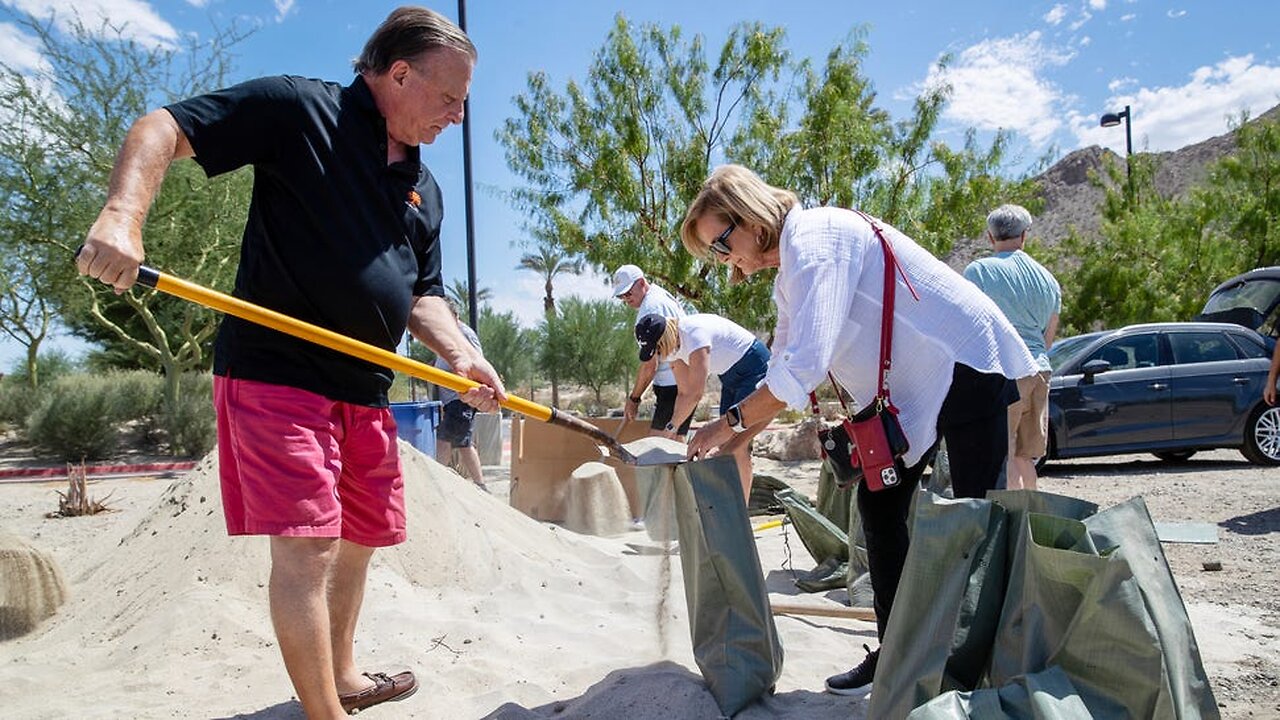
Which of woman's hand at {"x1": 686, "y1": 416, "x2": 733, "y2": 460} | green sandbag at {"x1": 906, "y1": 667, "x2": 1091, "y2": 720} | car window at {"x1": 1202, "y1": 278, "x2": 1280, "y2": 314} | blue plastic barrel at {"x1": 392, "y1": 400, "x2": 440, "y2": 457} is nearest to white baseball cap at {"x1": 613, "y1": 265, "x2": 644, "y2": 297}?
blue plastic barrel at {"x1": 392, "y1": 400, "x2": 440, "y2": 457}

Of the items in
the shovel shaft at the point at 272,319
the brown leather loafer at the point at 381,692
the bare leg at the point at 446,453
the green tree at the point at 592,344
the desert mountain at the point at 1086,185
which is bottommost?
the brown leather loafer at the point at 381,692

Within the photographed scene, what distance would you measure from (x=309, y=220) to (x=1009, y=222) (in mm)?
3775

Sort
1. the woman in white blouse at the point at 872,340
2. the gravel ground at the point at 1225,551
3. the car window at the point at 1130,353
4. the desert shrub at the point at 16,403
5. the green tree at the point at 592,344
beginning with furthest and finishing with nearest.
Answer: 1. the green tree at the point at 592,344
2. the desert shrub at the point at 16,403
3. the car window at the point at 1130,353
4. the gravel ground at the point at 1225,551
5. the woman in white blouse at the point at 872,340

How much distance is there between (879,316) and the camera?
7.87ft

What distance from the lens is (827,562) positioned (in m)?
4.31

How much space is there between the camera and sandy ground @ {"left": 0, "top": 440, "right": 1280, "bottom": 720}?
2.67 meters

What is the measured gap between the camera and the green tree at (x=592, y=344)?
3117 cm

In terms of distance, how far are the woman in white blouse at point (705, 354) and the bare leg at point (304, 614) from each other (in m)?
2.98

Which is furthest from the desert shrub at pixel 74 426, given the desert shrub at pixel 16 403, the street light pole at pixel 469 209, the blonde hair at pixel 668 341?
the blonde hair at pixel 668 341

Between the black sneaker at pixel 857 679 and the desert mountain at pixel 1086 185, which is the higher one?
the desert mountain at pixel 1086 185

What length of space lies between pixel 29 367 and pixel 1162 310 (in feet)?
74.9

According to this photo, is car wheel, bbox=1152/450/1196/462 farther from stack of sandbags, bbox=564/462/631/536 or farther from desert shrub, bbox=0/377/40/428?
desert shrub, bbox=0/377/40/428

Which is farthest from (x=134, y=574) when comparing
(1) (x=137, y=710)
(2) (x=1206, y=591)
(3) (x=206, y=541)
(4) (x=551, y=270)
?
(4) (x=551, y=270)

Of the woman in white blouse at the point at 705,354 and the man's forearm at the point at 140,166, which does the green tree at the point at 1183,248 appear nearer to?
the woman in white blouse at the point at 705,354
